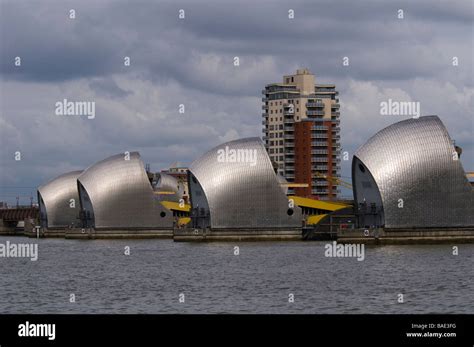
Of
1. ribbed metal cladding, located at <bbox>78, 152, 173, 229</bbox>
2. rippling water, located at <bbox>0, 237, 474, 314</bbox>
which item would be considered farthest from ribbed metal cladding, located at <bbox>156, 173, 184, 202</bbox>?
rippling water, located at <bbox>0, 237, 474, 314</bbox>

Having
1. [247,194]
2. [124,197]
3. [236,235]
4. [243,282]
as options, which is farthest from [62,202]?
[243,282]

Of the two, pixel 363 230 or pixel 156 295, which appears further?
pixel 363 230

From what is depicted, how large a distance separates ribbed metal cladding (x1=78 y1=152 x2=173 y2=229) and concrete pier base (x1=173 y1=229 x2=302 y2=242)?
59.1ft

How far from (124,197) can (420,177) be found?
150 ft

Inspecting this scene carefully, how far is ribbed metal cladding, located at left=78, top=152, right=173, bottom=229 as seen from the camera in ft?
444

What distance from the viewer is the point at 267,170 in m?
117

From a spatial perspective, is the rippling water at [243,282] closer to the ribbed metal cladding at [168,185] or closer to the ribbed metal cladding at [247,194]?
the ribbed metal cladding at [247,194]

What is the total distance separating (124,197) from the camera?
13538cm

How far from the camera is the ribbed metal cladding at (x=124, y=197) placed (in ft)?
444

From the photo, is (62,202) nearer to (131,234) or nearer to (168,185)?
(131,234)

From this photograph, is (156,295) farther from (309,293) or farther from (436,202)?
(436,202)
